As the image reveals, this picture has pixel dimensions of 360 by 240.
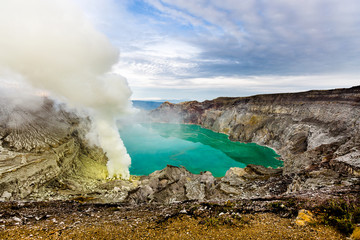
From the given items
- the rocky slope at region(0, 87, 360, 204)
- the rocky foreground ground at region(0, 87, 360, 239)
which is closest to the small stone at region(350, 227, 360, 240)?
the rocky foreground ground at region(0, 87, 360, 239)

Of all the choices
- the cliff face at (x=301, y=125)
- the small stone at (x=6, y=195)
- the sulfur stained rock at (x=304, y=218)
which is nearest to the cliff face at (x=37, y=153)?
the small stone at (x=6, y=195)

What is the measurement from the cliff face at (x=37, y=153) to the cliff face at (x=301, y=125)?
91.4ft

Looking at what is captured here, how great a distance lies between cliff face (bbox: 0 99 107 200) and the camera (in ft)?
46.6

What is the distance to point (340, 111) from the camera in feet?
128

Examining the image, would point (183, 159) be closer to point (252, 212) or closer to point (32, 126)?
point (32, 126)

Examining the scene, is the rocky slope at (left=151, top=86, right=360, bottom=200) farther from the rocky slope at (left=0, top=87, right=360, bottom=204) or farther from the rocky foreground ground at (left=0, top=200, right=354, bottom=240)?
the rocky foreground ground at (left=0, top=200, right=354, bottom=240)

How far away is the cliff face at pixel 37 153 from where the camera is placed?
1422cm

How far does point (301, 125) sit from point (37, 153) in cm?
5856

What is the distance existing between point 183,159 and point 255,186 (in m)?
30.9

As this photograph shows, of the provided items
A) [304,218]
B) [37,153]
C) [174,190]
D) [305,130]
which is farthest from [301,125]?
[37,153]

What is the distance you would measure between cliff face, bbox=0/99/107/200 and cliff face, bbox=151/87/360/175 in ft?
91.4

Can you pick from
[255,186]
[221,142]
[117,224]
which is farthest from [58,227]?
[221,142]

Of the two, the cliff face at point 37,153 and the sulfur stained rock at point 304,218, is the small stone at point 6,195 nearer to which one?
the cliff face at point 37,153

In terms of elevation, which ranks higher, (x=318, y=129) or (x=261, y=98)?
(x=261, y=98)
